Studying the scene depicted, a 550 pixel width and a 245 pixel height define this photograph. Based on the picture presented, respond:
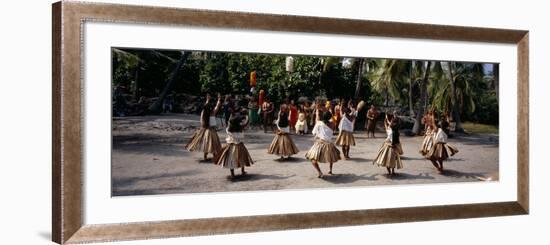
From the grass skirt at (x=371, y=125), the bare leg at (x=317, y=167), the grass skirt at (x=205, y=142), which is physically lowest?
the bare leg at (x=317, y=167)

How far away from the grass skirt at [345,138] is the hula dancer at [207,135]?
1500 mm

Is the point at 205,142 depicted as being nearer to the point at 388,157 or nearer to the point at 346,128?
the point at 346,128

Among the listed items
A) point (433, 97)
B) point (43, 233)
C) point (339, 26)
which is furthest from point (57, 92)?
point (433, 97)

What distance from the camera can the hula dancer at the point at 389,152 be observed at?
7218 mm

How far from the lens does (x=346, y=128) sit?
7.14 metres

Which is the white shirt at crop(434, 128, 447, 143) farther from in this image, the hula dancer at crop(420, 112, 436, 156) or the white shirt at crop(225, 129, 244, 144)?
the white shirt at crop(225, 129, 244, 144)

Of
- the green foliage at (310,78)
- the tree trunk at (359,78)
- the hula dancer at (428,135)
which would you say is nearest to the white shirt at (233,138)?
the green foliage at (310,78)

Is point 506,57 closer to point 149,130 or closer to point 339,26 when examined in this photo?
point 339,26

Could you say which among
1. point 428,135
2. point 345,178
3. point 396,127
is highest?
point 396,127

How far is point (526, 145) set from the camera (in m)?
7.80

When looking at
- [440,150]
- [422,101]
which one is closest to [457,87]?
[422,101]

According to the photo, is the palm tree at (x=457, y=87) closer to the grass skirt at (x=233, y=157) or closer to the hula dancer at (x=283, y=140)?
the hula dancer at (x=283, y=140)

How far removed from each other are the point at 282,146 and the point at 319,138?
51 centimetres

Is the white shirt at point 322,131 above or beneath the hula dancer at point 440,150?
above
